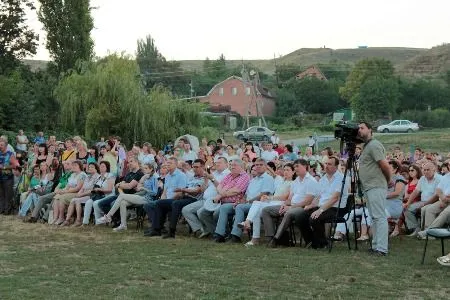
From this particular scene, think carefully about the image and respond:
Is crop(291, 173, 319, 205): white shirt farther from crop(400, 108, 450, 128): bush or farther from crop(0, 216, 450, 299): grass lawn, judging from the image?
crop(400, 108, 450, 128): bush

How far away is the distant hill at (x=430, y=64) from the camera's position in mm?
106625

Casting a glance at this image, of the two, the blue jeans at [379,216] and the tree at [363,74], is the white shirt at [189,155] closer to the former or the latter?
the blue jeans at [379,216]

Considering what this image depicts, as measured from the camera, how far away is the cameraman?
8781 mm

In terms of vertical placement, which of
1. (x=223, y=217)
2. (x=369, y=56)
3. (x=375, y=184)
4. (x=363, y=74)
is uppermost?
(x=369, y=56)

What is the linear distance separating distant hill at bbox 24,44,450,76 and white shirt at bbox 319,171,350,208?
102 m

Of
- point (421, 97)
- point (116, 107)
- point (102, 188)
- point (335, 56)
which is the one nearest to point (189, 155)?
point (102, 188)

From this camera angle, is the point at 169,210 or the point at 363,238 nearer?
the point at 363,238

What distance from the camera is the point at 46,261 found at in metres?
8.36

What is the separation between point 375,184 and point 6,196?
906 centimetres

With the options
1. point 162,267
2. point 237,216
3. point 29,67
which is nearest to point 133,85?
point 29,67

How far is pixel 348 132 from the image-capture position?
347 inches

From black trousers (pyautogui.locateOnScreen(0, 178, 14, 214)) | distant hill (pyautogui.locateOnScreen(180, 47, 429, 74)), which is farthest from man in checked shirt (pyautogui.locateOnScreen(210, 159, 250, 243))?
distant hill (pyautogui.locateOnScreen(180, 47, 429, 74))

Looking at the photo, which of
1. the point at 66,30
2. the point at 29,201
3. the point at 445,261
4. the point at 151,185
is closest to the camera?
the point at 445,261

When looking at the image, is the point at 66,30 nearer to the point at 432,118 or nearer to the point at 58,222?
the point at 58,222
